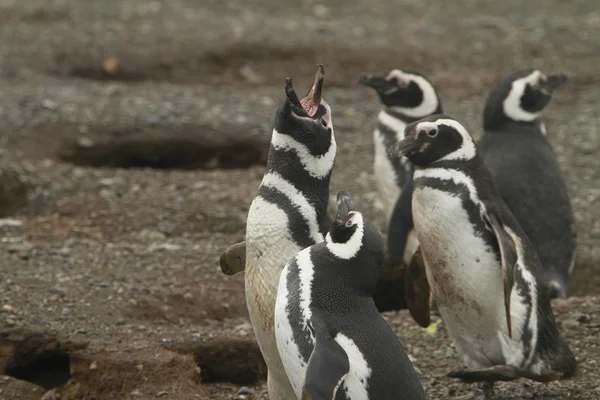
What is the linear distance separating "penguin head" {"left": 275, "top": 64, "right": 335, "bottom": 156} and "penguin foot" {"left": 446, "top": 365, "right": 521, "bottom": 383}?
0.93m

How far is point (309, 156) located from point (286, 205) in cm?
19

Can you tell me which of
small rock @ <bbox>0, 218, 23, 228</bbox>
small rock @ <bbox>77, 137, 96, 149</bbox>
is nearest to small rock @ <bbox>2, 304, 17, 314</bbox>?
small rock @ <bbox>0, 218, 23, 228</bbox>

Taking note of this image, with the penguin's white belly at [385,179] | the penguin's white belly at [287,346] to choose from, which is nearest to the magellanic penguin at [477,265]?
the penguin's white belly at [287,346]

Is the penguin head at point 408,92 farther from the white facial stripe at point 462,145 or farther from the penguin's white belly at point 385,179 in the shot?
the white facial stripe at point 462,145

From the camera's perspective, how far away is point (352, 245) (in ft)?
11.7

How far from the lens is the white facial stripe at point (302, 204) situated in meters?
3.90

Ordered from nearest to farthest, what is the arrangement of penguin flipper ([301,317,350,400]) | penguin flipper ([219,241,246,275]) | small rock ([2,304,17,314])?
1. penguin flipper ([301,317,350,400])
2. penguin flipper ([219,241,246,275])
3. small rock ([2,304,17,314])

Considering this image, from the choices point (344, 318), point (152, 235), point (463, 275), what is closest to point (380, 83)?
point (152, 235)

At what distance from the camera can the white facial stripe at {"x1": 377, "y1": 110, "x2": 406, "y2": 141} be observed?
6.09 metres

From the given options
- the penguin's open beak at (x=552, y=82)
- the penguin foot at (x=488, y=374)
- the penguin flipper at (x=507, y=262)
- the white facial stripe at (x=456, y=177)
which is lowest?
the penguin foot at (x=488, y=374)

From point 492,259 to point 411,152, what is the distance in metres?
0.53

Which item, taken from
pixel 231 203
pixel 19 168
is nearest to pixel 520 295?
pixel 231 203

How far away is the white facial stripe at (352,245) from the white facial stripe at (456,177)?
0.87 meters

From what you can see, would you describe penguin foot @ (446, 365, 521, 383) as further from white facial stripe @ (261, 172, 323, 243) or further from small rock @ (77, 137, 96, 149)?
small rock @ (77, 137, 96, 149)
